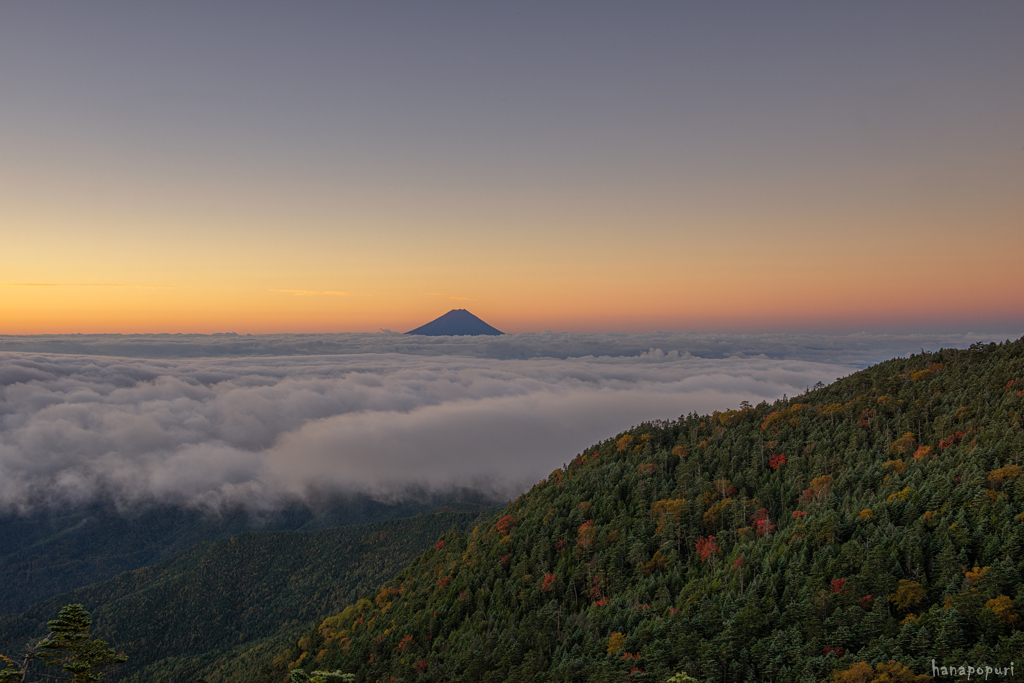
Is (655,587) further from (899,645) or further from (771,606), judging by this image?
(899,645)

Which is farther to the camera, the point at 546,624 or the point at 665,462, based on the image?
the point at 665,462

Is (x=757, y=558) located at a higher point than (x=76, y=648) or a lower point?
lower

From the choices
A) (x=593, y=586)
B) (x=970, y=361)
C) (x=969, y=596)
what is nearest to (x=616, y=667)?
(x=593, y=586)

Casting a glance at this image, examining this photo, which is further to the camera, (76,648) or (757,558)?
(757,558)

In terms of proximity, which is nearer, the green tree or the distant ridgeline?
the green tree

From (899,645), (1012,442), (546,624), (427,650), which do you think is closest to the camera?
(899,645)

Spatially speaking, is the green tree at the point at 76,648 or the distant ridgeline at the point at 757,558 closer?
the green tree at the point at 76,648

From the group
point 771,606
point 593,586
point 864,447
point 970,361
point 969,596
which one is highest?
point 970,361

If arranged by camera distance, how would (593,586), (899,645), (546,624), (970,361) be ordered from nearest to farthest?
(899,645), (546,624), (593,586), (970,361)
